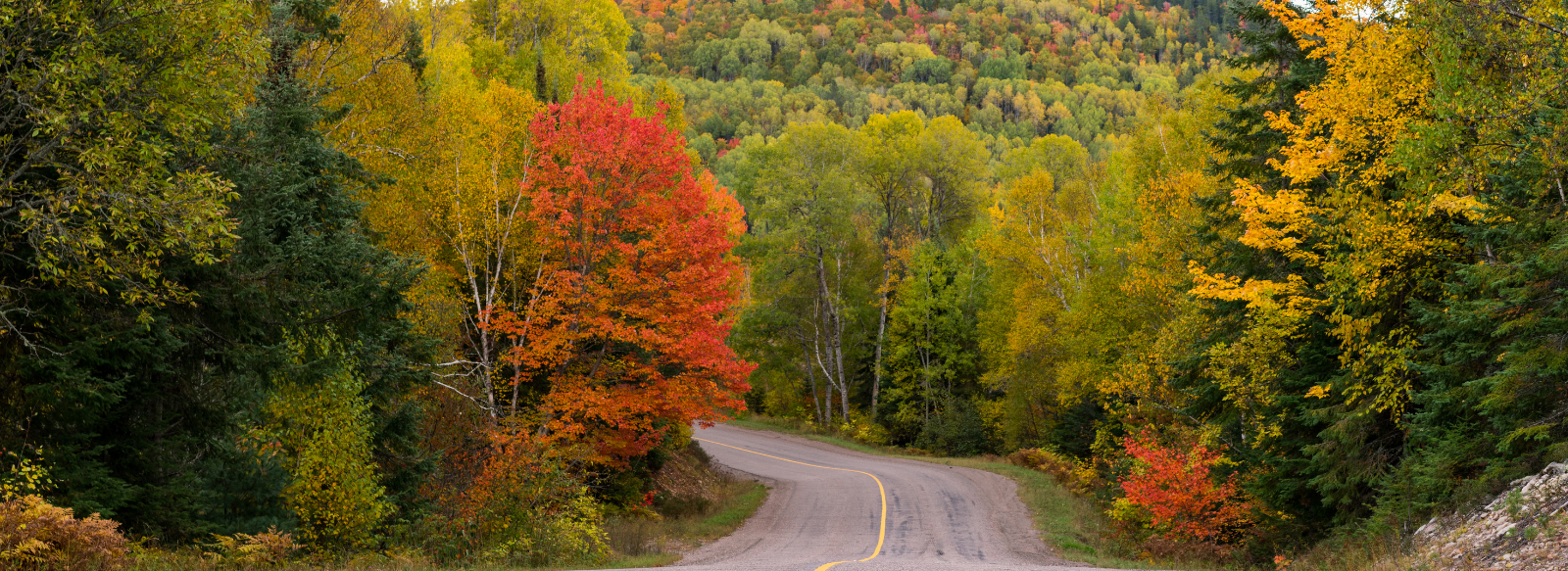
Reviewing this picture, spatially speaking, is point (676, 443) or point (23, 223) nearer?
point (23, 223)

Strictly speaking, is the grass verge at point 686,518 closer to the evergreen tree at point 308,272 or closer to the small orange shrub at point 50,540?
the evergreen tree at point 308,272

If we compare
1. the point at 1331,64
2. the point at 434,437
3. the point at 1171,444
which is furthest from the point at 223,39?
the point at 1171,444

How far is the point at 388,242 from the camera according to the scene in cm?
1845

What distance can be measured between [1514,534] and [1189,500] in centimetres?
824

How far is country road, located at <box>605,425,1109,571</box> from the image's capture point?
15211 mm

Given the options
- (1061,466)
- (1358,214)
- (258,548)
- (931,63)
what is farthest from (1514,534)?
(931,63)

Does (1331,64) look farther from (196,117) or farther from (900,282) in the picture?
(900,282)

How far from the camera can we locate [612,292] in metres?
18.7

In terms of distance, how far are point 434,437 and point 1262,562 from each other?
48.6 ft

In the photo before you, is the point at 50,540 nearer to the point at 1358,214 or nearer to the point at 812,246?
the point at 1358,214

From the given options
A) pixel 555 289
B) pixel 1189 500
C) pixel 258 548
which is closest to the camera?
pixel 258 548

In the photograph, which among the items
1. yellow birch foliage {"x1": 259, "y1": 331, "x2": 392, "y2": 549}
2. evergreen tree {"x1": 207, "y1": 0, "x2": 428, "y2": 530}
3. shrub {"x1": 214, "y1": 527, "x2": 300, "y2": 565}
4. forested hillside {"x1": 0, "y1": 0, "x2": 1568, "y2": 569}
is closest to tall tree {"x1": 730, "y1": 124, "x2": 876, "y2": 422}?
forested hillside {"x1": 0, "y1": 0, "x2": 1568, "y2": 569}

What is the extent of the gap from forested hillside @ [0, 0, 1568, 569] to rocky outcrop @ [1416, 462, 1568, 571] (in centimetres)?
44

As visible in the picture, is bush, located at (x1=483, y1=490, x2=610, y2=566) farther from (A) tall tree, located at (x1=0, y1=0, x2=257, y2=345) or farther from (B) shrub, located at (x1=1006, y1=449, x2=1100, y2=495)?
(B) shrub, located at (x1=1006, y1=449, x2=1100, y2=495)
